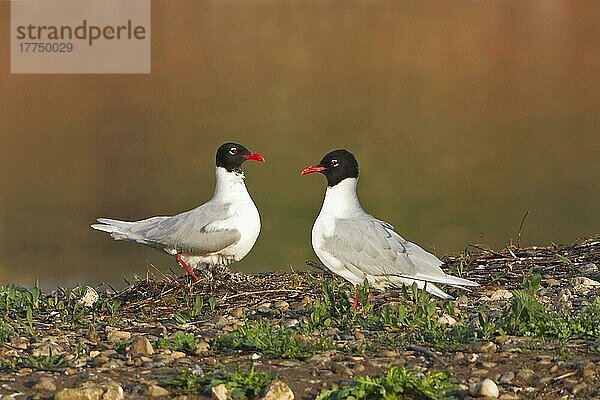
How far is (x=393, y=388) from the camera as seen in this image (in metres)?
5.07

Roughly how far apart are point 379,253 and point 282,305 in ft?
2.53

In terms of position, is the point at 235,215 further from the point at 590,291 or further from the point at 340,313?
the point at 590,291

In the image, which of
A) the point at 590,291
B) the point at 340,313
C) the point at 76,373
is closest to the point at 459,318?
the point at 340,313

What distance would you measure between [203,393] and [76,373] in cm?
87

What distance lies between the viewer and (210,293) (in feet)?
26.0

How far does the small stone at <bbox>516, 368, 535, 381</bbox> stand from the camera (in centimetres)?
541

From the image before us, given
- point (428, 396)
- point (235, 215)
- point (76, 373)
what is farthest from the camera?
point (235, 215)

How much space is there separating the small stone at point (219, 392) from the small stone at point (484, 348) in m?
1.47

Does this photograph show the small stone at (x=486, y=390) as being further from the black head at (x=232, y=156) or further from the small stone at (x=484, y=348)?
the black head at (x=232, y=156)

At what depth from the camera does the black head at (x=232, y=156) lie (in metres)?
9.58

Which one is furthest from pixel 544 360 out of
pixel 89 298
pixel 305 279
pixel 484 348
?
pixel 89 298

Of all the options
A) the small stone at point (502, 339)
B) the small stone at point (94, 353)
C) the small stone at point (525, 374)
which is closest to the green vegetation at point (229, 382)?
the small stone at point (94, 353)

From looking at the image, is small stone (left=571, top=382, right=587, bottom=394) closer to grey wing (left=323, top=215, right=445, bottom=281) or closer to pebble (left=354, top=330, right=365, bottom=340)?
pebble (left=354, top=330, right=365, bottom=340)

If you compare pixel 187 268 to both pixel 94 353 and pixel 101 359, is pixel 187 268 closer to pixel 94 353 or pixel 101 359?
pixel 94 353
